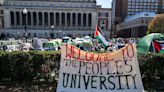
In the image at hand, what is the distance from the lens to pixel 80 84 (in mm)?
6602

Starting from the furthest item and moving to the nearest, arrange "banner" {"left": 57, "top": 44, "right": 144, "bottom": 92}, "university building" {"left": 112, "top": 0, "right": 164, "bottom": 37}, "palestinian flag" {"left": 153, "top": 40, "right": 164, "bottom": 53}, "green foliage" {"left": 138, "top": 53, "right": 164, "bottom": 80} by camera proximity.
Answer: "university building" {"left": 112, "top": 0, "right": 164, "bottom": 37}, "palestinian flag" {"left": 153, "top": 40, "right": 164, "bottom": 53}, "green foliage" {"left": 138, "top": 53, "right": 164, "bottom": 80}, "banner" {"left": 57, "top": 44, "right": 144, "bottom": 92}

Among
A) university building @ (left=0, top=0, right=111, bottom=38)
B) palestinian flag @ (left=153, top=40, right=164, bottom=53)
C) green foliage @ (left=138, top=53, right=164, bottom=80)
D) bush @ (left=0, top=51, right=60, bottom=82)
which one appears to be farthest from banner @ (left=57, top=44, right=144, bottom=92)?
university building @ (left=0, top=0, right=111, bottom=38)

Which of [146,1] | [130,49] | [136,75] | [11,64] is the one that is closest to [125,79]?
[136,75]

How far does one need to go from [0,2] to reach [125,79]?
138m

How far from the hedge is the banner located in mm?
2827

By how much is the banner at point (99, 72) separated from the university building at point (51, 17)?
117127 millimetres

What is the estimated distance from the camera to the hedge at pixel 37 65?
938 centimetres

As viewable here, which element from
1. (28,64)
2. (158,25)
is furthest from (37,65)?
(158,25)

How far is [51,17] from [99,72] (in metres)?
127

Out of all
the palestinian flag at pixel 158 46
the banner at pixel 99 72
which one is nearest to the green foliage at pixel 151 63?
the banner at pixel 99 72

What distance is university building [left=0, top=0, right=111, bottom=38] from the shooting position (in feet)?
413

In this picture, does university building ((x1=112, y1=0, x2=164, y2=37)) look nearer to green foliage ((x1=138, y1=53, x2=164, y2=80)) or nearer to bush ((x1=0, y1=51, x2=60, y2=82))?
green foliage ((x1=138, y1=53, x2=164, y2=80))

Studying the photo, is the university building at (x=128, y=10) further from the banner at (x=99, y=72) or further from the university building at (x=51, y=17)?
the banner at (x=99, y=72)

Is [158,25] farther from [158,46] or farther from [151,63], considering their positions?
[151,63]
